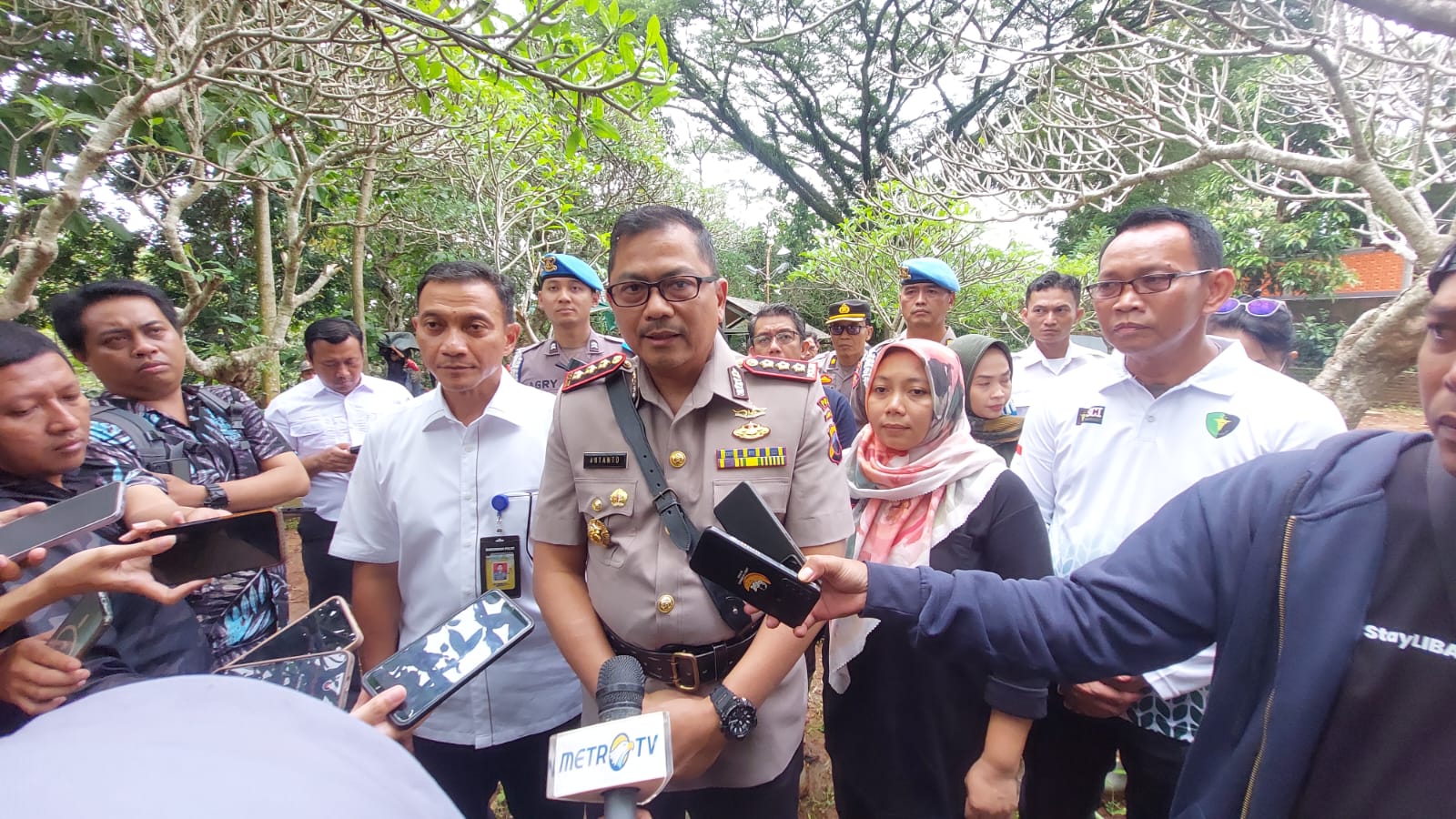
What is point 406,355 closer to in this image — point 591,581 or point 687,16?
point 591,581

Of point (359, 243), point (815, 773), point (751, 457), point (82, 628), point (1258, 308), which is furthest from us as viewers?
point (359, 243)

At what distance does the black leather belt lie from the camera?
1606mm

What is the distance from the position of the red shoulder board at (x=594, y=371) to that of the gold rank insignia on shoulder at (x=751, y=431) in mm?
411

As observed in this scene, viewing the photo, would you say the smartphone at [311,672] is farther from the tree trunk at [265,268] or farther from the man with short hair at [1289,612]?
the tree trunk at [265,268]

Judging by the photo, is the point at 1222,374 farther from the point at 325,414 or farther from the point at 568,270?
the point at 325,414

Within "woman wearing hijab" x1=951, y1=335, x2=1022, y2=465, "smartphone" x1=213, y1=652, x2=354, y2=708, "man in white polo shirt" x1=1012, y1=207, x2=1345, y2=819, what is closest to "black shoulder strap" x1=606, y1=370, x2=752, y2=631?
"smartphone" x1=213, y1=652, x2=354, y2=708

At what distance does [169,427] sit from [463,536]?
4.15 ft

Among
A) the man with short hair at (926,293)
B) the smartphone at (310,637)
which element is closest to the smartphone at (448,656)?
the smartphone at (310,637)

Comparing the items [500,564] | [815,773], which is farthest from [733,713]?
[815,773]

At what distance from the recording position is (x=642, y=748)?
93 cm

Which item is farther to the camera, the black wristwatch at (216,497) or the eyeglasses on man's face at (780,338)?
the eyeglasses on man's face at (780,338)

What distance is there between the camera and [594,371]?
1890 millimetres

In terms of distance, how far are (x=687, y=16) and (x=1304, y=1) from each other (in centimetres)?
1943

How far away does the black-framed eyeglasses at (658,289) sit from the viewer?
5.42 ft
